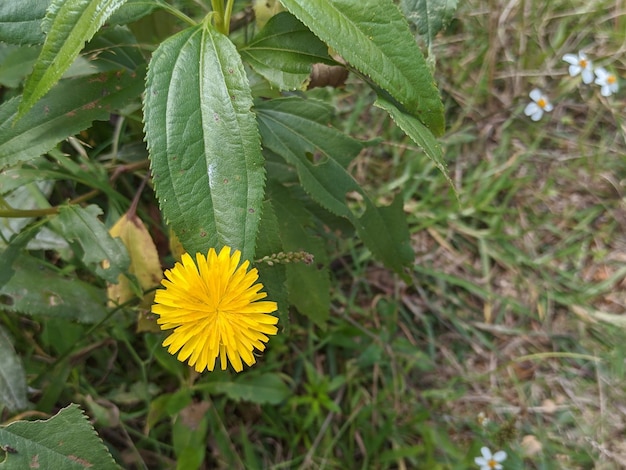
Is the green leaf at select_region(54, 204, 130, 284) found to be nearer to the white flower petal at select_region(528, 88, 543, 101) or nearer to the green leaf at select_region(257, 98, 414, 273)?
the green leaf at select_region(257, 98, 414, 273)

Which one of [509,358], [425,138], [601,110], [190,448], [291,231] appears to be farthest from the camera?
[601,110]

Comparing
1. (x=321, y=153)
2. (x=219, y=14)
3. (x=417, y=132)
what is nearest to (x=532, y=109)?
(x=321, y=153)

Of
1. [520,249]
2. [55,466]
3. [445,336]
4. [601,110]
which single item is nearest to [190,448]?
[55,466]

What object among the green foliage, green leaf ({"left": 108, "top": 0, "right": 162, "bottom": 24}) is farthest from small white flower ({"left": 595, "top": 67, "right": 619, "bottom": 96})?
green leaf ({"left": 108, "top": 0, "right": 162, "bottom": 24})

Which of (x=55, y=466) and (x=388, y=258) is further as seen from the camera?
(x=388, y=258)

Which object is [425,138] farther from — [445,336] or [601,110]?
[601,110]

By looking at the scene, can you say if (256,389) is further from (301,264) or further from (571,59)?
Answer: (571,59)

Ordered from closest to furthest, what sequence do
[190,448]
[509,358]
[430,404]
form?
[190,448], [430,404], [509,358]
